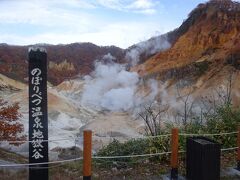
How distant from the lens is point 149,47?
5088 centimetres

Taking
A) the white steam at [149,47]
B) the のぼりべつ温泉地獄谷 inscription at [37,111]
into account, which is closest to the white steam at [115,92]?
the white steam at [149,47]

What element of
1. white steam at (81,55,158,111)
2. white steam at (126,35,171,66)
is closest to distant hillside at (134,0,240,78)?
white steam at (81,55,158,111)

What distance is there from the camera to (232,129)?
10328 millimetres

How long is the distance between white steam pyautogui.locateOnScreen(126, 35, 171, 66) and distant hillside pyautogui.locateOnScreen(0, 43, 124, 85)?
441 cm

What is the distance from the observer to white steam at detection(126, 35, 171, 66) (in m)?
49.1

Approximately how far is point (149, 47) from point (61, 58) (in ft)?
65.1

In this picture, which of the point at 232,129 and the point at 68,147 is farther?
the point at 68,147

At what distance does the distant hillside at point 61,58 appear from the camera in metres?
58.6

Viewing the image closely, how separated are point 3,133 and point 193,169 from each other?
9.37 m

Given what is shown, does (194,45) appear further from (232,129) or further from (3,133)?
(232,129)

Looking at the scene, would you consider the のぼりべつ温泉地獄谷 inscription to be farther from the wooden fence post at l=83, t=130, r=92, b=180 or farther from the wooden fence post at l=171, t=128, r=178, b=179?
the wooden fence post at l=171, t=128, r=178, b=179

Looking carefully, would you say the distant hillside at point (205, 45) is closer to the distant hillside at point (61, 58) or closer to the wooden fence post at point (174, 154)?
the distant hillside at point (61, 58)

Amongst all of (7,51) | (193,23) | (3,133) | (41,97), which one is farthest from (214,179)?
(7,51)

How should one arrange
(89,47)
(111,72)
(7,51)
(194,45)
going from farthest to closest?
(89,47) < (7,51) < (111,72) < (194,45)
